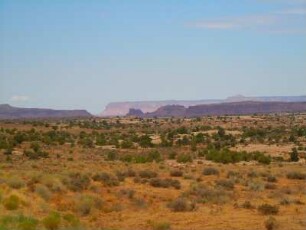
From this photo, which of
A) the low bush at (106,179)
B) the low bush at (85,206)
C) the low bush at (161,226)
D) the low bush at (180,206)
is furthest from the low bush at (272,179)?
the low bush at (161,226)

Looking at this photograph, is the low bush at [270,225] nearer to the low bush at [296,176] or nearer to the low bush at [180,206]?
the low bush at [180,206]

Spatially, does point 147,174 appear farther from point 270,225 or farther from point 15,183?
point 270,225

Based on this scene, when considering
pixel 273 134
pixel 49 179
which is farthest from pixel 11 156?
pixel 273 134

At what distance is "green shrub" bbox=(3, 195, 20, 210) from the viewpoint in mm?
22672

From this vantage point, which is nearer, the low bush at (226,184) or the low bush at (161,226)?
the low bush at (161,226)

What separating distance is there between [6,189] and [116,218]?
694cm

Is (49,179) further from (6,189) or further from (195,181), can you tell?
(195,181)

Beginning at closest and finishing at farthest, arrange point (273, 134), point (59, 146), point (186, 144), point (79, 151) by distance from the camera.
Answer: point (79, 151)
point (59, 146)
point (186, 144)
point (273, 134)

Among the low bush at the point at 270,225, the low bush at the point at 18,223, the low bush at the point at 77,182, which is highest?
the low bush at the point at 18,223

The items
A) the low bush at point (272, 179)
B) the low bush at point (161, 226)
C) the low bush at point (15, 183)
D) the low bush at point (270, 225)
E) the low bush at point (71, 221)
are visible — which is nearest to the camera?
the low bush at point (71, 221)

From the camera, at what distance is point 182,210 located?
23547 millimetres

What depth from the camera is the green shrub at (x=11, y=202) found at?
22672 mm

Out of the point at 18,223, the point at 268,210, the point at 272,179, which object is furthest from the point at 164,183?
the point at 18,223

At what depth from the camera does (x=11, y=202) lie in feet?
75.1
